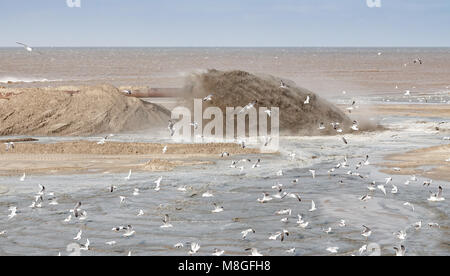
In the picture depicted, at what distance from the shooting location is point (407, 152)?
75.2 feet

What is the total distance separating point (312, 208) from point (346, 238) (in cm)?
224

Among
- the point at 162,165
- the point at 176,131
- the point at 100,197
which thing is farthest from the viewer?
the point at 176,131

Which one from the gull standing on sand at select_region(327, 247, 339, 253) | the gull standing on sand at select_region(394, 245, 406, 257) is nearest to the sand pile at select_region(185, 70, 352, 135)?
the gull standing on sand at select_region(327, 247, 339, 253)

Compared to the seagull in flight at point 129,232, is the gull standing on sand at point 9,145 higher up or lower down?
higher up

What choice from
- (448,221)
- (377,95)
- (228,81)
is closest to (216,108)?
(228,81)

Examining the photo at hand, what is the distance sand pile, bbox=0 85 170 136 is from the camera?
92.3 feet

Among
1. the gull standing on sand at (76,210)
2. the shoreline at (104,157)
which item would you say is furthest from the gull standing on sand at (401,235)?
the shoreline at (104,157)

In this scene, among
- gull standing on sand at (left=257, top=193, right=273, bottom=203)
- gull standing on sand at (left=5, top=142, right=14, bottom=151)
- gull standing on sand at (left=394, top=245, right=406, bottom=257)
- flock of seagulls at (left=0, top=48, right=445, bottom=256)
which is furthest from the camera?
gull standing on sand at (left=5, top=142, right=14, bottom=151)

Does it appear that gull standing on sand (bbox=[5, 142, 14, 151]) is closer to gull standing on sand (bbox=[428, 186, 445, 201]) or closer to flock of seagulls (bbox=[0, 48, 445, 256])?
flock of seagulls (bbox=[0, 48, 445, 256])

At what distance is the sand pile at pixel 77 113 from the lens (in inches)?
1108

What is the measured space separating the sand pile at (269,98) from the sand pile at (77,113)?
2350 mm

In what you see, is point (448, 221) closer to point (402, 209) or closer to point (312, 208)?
point (402, 209)

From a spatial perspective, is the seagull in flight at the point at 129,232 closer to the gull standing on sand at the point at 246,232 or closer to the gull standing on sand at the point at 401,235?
the gull standing on sand at the point at 246,232

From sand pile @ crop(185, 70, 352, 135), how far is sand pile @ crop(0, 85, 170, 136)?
2.35 metres
